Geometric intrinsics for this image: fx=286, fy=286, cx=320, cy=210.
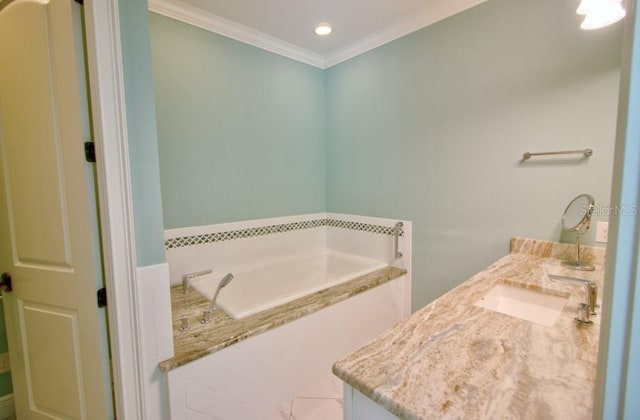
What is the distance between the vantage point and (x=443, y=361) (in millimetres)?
804

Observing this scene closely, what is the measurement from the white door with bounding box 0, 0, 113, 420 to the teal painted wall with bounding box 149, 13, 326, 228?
31.5 inches

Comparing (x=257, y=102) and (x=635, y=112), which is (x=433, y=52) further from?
(x=635, y=112)

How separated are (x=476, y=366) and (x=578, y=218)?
1339 millimetres

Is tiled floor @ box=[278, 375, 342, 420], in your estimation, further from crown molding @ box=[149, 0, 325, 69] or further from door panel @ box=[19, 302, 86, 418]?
crown molding @ box=[149, 0, 325, 69]

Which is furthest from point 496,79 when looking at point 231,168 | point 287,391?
point 287,391

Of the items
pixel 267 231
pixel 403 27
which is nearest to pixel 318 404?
pixel 267 231

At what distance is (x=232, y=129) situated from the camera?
244 cm

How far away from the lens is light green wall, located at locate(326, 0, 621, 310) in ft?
5.22

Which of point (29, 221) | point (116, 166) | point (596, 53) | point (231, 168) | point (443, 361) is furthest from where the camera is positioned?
point (231, 168)

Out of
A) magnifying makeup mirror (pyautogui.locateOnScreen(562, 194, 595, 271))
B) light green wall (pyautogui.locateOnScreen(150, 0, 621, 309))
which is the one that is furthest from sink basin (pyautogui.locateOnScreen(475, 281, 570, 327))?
light green wall (pyautogui.locateOnScreen(150, 0, 621, 309))

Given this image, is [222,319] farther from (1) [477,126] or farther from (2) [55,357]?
(1) [477,126]

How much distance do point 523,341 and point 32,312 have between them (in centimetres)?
210

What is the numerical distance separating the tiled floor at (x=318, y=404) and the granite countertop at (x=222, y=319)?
1.77 feet

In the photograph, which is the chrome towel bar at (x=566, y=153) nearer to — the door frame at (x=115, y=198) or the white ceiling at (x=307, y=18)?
the white ceiling at (x=307, y=18)
